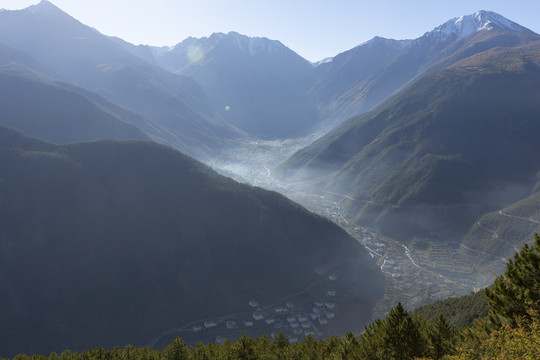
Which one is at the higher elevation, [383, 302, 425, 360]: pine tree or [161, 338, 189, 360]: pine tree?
[383, 302, 425, 360]: pine tree

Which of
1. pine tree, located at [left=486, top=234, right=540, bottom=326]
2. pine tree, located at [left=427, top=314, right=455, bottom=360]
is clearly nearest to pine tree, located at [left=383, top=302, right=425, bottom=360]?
pine tree, located at [left=427, top=314, right=455, bottom=360]

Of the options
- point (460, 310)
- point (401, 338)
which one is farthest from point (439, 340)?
point (460, 310)

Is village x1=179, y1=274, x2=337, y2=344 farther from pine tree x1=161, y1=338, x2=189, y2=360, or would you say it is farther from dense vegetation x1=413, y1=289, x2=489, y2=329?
pine tree x1=161, y1=338, x2=189, y2=360

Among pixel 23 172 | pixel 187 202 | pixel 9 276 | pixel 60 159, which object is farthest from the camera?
pixel 187 202

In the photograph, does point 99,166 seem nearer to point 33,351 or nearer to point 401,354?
point 33,351

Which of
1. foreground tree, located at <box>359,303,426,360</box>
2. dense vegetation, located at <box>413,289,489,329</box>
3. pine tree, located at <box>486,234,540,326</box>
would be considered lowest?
dense vegetation, located at <box>413,289,489,329</box>

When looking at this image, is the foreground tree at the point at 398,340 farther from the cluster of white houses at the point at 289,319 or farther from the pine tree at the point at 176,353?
the cluster of white houses at the point at 289,319

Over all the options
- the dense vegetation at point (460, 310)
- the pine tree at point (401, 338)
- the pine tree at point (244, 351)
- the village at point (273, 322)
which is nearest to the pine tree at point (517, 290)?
the pine tree at point (401, 338)

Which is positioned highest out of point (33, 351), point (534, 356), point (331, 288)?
point (534, 356)

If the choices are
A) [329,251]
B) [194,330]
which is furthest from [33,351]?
[329,251]
